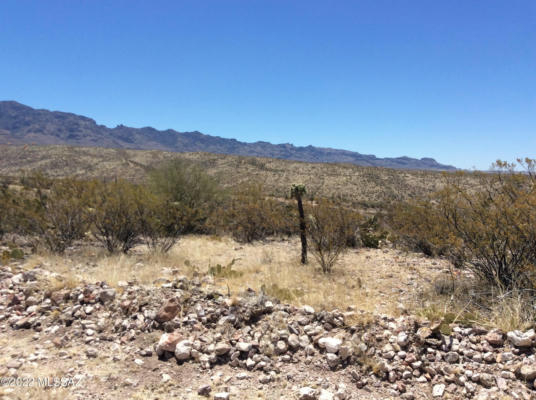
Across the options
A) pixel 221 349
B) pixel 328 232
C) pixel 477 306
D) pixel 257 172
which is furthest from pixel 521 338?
pixel 257 172

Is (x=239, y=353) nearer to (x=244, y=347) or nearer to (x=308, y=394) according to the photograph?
(x=244, y=347)

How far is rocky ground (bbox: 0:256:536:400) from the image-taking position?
11.2 feet

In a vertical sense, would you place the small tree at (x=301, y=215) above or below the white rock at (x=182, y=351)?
above

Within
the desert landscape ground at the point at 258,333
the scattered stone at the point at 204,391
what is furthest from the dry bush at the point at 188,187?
the scattered stone at the point at 204,391

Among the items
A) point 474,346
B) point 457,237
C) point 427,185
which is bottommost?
point 474,346

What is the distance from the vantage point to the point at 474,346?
3768 mm

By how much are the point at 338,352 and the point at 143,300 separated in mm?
3181

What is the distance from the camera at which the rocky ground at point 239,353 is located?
3.40m

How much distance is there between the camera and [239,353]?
4027 millimetres

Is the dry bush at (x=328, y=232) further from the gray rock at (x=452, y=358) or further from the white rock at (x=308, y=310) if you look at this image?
the gray rock at (x=452, y=358)

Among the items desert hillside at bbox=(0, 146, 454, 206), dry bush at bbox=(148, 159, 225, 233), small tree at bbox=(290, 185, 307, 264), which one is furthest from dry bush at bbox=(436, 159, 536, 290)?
desert hillside at bbox=(0, 146, 454, 206)

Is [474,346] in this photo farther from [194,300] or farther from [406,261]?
[406,261]

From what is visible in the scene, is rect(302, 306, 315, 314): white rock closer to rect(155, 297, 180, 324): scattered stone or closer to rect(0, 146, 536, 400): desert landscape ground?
rect(0, 146, 536, 400): desert landscape ground

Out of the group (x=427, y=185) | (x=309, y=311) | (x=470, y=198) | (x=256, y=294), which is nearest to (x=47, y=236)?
(x=256, y=294)
